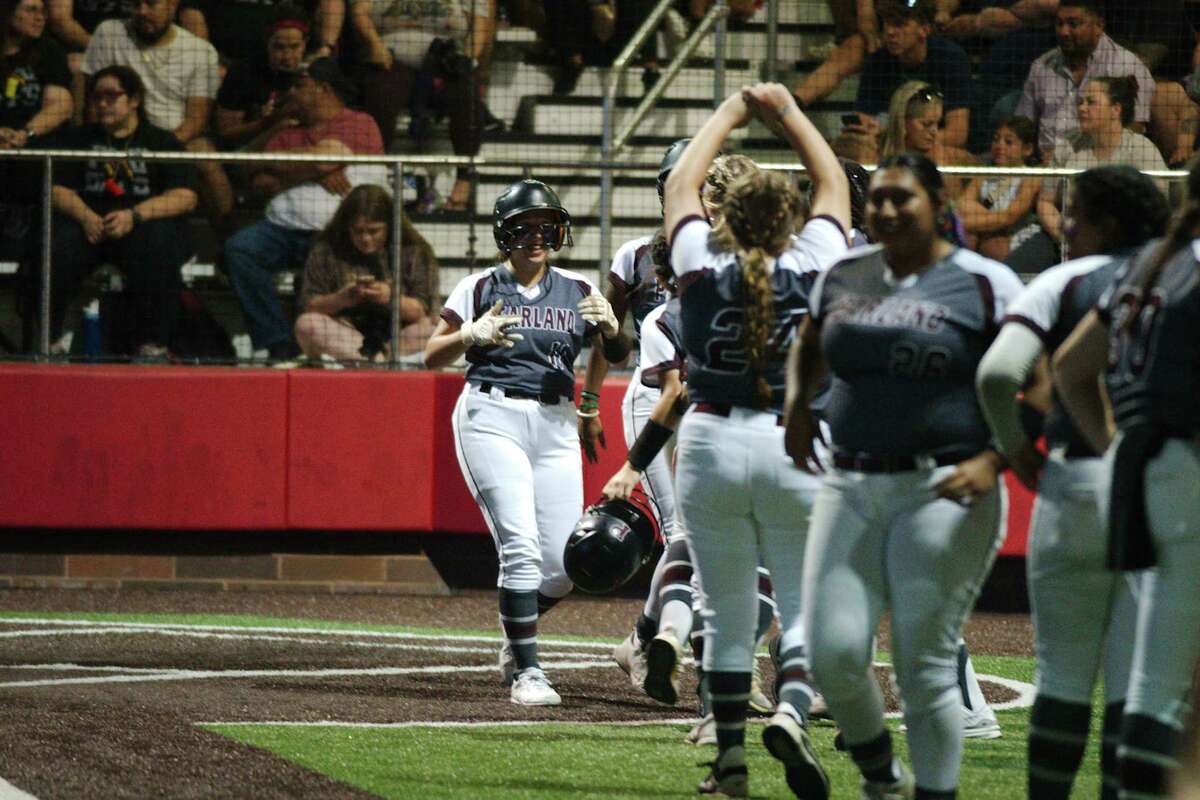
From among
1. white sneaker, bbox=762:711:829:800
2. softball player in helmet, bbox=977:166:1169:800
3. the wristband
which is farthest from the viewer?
the wristband

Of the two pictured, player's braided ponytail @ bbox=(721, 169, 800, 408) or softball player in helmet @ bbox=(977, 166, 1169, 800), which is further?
player's braided ponytail @ bbox=(721, 169, 800, 408)

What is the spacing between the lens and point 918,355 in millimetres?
4684

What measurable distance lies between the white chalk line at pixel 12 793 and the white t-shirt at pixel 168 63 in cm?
745

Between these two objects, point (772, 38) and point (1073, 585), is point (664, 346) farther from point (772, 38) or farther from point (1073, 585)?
point (772, 38)

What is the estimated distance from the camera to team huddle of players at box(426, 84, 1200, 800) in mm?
4230

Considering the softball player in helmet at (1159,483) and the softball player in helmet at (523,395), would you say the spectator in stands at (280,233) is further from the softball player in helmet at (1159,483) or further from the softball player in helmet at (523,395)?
the softball player in helmet at (1159,483)

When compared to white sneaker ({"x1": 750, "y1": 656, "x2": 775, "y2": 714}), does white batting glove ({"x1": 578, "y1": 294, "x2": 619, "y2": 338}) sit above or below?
above

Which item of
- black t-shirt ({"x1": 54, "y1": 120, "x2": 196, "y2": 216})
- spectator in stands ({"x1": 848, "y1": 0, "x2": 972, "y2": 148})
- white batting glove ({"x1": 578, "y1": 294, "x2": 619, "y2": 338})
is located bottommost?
white batting glove ({"x1": 578, "y1": 294, "x2": 619, "y2": 338})

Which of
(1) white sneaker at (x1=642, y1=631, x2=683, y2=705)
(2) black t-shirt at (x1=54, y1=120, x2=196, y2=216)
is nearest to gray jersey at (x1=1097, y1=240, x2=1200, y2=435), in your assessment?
(1) white sneaker at (x1=642, y1=631, x2=683, y2=705)

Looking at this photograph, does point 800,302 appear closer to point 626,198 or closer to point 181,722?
point 181,722

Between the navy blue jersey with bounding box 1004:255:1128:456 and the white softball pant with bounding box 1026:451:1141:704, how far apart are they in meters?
0.08

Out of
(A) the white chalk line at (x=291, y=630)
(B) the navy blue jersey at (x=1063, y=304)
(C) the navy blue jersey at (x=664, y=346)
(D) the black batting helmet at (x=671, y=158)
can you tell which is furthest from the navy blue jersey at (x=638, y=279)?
(B) the navy blue jersey at (x=1063, y=304)

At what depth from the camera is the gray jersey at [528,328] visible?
809 centimetres

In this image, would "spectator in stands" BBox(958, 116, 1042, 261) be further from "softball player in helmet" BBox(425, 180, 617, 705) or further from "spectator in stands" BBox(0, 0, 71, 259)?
"spectator in stands" BBox(0, 0, 71, 259)
